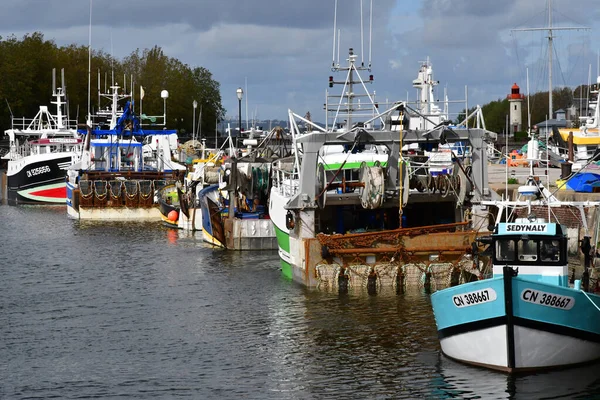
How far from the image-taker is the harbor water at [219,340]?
23766 millimetres

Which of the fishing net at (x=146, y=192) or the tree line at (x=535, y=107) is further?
the tree line at (x=535, y=107)

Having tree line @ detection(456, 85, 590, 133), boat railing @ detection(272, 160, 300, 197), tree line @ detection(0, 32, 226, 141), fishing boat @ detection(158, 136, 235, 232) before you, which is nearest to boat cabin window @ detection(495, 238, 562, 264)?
boat railing @ detection(272, 160, 300, 197)

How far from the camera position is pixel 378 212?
134 ft

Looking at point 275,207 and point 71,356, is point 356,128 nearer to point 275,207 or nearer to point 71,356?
point 275,207

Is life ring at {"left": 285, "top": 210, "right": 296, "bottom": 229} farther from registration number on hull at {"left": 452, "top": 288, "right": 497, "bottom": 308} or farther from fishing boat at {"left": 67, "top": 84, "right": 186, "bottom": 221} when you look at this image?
fishing boat at {"left": 67, "top": 84, "right": 186, "bottom": 221}

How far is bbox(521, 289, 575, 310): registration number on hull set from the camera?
23328 mm

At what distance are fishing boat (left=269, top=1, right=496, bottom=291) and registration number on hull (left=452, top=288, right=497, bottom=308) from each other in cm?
961

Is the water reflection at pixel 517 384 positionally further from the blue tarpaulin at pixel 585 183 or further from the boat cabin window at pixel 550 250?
the blue tarpaulin at pixel 585 183

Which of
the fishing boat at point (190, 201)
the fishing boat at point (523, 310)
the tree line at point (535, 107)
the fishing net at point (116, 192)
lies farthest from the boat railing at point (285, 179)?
the tree line at point (535, 107)

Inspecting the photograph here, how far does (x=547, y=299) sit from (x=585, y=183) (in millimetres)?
21771

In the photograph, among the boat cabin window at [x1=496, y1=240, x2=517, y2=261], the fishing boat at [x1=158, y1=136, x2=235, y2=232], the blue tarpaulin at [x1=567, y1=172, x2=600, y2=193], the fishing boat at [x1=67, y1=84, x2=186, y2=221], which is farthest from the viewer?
the fishing boat at [x1=67, y1=84, x2=186, y2=221]

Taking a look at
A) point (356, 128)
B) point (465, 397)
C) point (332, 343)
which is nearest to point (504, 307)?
point (465, 397)

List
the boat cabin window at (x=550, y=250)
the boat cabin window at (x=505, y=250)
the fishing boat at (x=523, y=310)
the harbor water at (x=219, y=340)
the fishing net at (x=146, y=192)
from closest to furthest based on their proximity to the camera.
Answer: the fishing boat at (x=523, y=310), the harbor water at (x=219, y=340), the boat cabin window at (x=550, y=250), the boat cabin window at (x=505, y=250), the fishing net at (x=146, y=192)

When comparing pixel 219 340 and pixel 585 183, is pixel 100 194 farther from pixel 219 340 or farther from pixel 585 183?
pixel 219 340
